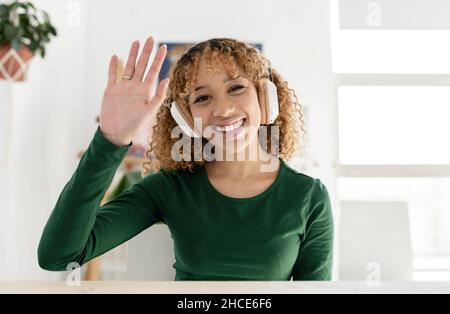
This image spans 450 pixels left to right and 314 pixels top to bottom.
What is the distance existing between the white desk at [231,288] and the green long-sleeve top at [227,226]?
261 millimetres

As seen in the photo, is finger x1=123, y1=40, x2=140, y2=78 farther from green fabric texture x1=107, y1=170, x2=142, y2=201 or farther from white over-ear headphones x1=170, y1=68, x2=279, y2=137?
green fabric texture x1=107, y1=170, x2=142, y2=201

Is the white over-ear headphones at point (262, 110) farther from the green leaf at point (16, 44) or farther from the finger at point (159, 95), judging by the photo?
the green leaf at point (16, 44)

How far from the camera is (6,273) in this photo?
2.09 m

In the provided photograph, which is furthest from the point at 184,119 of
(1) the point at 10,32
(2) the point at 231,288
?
(1) the point at 10,32

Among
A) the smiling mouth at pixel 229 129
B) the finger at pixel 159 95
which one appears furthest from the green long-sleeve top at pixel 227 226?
the finger at pixel 159 95

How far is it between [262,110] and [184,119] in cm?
14

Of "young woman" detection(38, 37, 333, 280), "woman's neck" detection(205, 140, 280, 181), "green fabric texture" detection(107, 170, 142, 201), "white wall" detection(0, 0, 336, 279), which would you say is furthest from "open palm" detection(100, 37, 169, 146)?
"white wall" detection(0, 0, 336, 279)

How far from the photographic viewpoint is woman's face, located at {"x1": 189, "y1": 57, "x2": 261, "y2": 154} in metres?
0.77

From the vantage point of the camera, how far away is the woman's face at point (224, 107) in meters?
0.77

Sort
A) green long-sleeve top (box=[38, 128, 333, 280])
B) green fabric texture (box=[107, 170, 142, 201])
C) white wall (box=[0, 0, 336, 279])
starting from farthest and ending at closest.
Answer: white wall (box=[0, 0, 336, 279]) < green fabric texture (box=[107, 170, 142, 201]) < green long-sleeve top (box=[38, 128, 333, 280])

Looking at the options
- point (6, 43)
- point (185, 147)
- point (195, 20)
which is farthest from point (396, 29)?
point (185, 147)

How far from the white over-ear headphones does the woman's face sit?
0.01m
